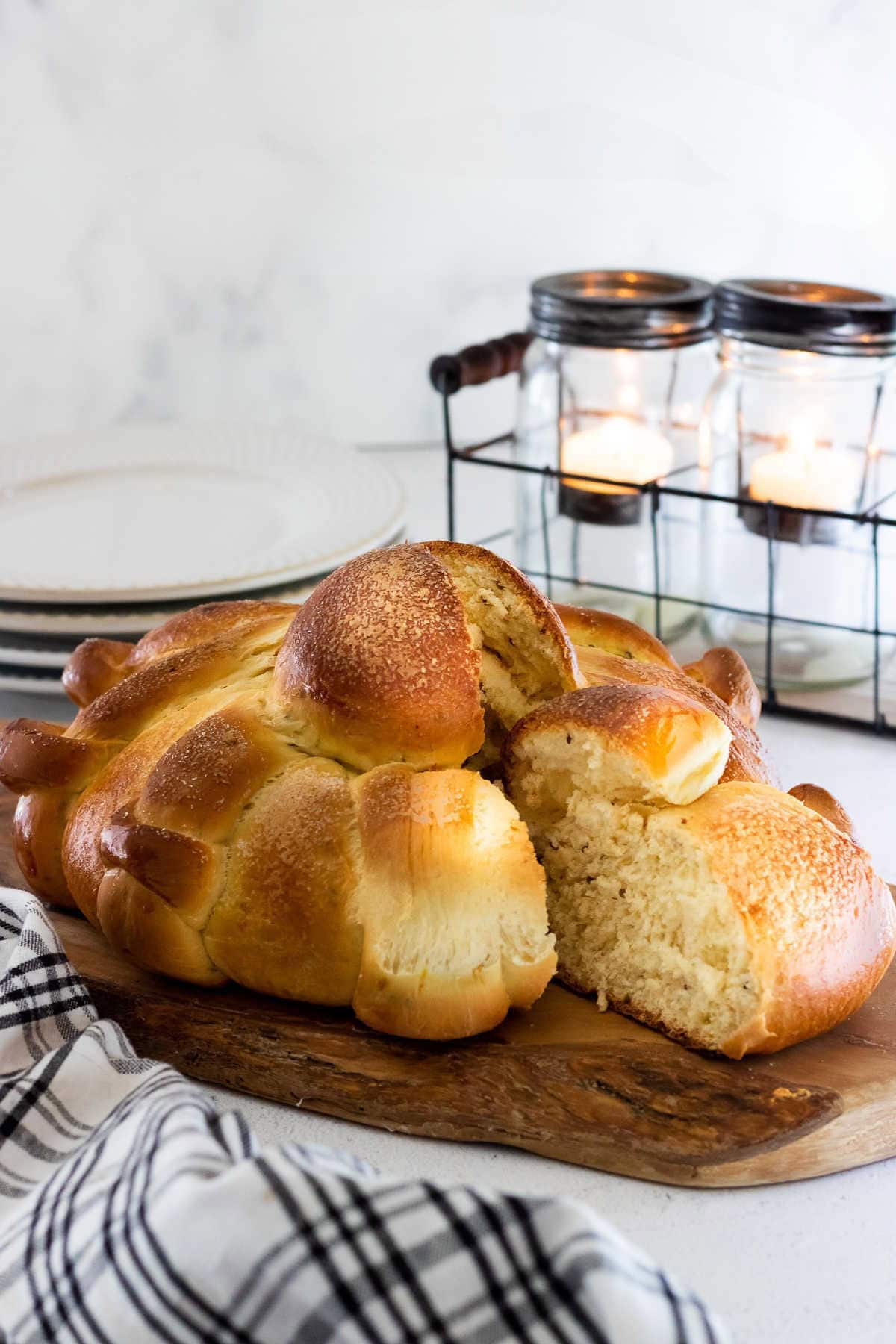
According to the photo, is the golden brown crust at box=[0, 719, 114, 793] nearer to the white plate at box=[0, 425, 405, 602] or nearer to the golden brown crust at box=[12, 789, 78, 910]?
the golden brown crust at box=[12, 789, 78, 910]

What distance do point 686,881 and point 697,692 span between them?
217 mm

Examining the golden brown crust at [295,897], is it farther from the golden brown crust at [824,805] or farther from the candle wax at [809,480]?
the candle wax at [809,480]

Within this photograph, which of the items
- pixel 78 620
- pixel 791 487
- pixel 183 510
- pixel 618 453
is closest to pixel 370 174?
pixel 183 510

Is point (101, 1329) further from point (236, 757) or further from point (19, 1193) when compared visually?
point (236, 757)

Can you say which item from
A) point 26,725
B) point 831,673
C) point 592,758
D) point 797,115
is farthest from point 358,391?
point 592,758

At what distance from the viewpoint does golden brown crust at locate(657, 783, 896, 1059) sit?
2.77ft

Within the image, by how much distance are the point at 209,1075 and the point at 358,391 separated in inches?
64.7

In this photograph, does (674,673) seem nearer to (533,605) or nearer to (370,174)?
(533,605)

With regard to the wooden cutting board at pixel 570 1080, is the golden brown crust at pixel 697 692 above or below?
above

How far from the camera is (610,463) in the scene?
154 cm

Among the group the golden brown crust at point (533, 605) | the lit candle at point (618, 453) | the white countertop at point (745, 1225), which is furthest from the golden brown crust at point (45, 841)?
the lit candle at point (618, 453)

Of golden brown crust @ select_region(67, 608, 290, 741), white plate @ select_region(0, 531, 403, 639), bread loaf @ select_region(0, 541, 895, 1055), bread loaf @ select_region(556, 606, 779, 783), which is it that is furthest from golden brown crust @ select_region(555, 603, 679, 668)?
white plate @ select_region(0, 531, 403, 639)

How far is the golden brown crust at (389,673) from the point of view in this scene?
0.90 meters

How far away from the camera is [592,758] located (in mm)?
904
